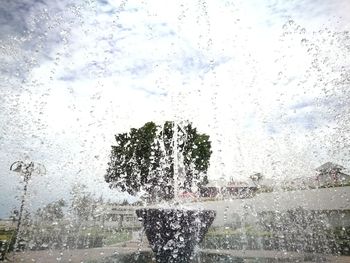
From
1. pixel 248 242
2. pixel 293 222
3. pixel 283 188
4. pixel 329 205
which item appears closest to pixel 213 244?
pixel 248 242

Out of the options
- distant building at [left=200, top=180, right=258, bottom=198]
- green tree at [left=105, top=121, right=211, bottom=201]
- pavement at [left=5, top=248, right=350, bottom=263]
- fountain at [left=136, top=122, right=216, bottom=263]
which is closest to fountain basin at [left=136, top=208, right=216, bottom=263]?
fountain at [left=136, top=122, right=216, bottom=263]

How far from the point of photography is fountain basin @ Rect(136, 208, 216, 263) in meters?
8.16

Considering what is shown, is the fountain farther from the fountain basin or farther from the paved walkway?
the paved walkway

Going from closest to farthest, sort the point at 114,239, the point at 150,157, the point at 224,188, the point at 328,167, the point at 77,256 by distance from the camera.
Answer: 1. the point at 77,256
2. the point at 114,239
3. the point at 150,157
4. the point at 328,167
5. the point at 224,188

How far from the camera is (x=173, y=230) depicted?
8.23 m

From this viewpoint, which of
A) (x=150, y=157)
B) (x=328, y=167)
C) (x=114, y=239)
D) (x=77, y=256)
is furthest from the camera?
(x=328, y=167)

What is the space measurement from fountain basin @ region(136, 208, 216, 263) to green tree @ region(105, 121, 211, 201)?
20155mm

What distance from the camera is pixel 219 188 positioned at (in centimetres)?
5053

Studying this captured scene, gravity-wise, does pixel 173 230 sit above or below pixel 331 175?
below

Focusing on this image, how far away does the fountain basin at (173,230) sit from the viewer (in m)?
8.16

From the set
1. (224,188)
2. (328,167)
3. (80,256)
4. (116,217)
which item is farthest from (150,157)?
(224,188)

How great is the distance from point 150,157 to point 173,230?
20895mm

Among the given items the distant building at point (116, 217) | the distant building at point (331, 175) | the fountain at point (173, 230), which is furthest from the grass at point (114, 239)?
the distant building at point (331, 175)

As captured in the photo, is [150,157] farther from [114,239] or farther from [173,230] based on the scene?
[173,230]
